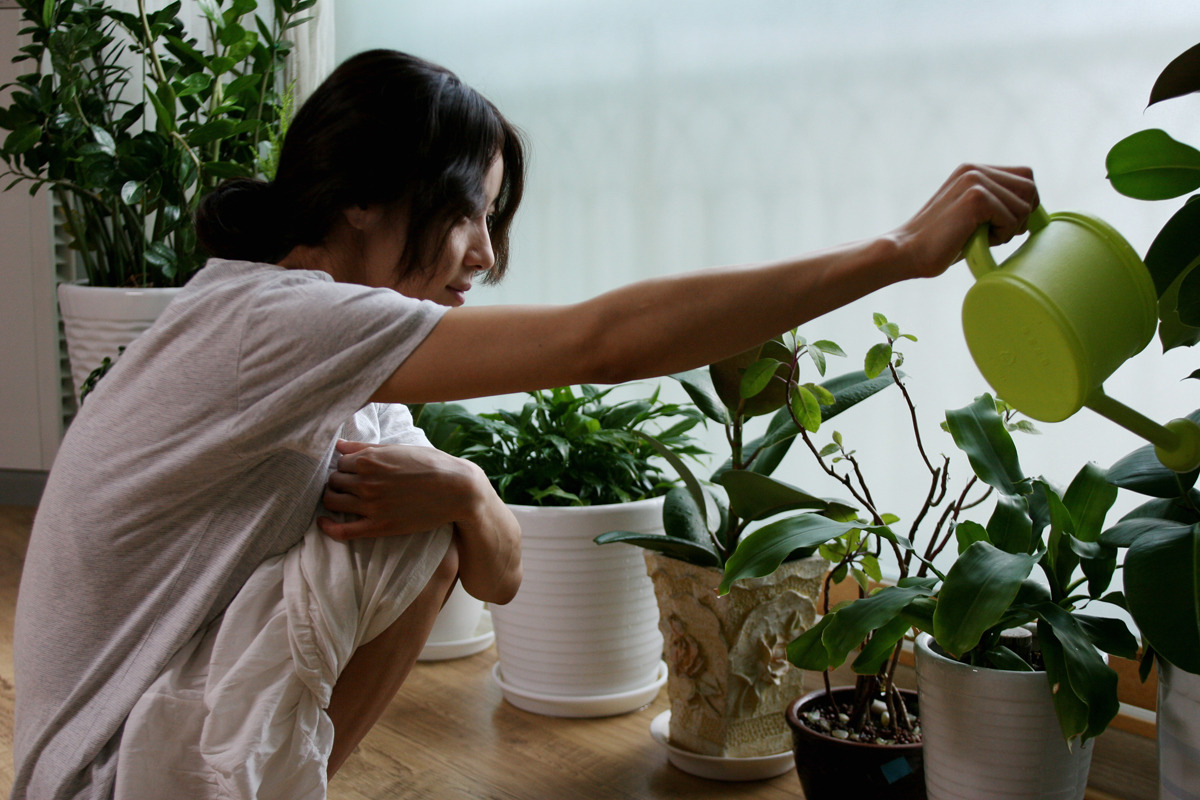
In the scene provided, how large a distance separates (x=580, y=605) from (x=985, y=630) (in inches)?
29.1

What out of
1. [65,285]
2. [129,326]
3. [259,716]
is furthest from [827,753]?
[65,285]

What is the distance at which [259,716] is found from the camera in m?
0.94

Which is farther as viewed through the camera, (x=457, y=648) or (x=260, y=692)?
(x=457, y=648)

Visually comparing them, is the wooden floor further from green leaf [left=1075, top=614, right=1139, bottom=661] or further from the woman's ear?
the woman's ear

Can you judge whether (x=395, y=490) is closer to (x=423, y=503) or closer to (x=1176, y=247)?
(x=423, y=503)

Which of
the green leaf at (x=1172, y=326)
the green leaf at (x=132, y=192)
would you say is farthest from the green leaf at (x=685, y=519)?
the green leaf at (x=132, y=192)

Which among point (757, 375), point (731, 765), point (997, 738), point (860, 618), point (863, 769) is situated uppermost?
point (757, 375)

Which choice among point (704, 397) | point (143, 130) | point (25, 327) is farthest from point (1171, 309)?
point (25, 327)

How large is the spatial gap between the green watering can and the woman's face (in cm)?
A: 53

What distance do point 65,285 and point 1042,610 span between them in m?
2.10

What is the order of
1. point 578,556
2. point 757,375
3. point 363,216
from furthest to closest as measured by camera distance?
1. point 578,556
2. point 757,375
3. point 363,216

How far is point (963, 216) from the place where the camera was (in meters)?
0.70

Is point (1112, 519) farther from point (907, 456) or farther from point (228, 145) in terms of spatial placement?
point (228, 145)

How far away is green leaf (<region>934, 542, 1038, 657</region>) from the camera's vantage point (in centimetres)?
104
